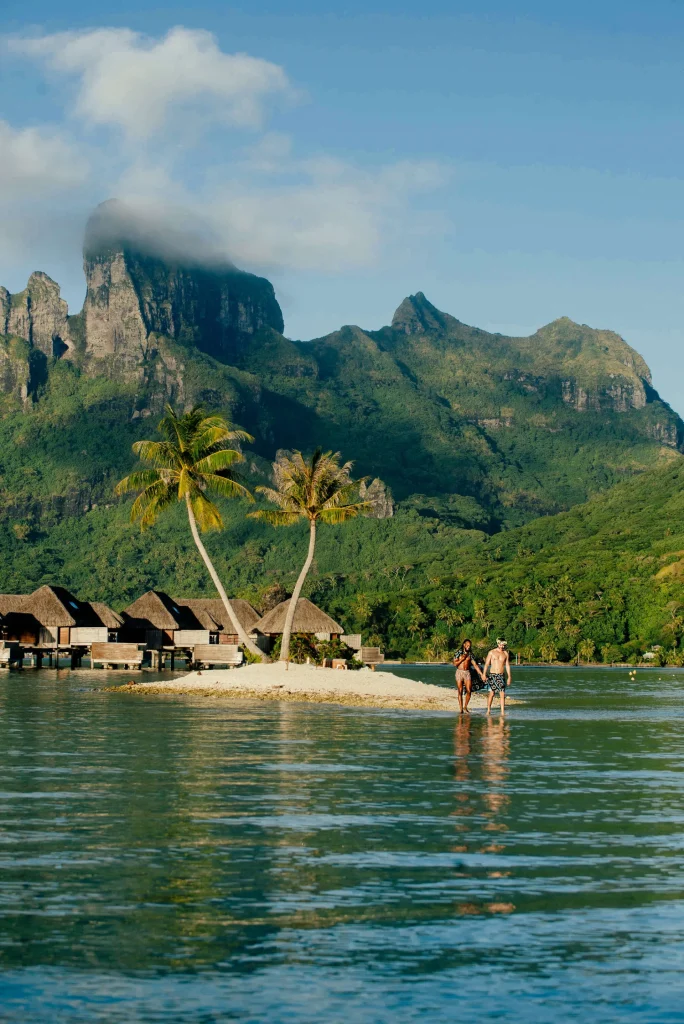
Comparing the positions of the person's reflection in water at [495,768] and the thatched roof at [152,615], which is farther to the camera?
the thatched roof at [152,615]

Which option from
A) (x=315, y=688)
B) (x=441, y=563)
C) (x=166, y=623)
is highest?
(x=441, y=563)

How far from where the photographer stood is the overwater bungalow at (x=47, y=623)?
7744 centimetres

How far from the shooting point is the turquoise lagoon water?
24.8 ft

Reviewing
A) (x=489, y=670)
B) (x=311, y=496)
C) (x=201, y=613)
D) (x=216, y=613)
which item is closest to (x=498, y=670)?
(x=489, y=670)

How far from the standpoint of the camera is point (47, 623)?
256 feet

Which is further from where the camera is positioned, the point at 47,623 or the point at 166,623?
the point at 166,623

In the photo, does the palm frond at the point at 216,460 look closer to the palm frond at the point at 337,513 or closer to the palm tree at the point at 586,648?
the palm frond at the point at 337,513

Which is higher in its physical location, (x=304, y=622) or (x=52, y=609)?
(x=52, y=609)

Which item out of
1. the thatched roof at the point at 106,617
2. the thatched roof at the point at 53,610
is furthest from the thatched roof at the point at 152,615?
the thatched roof at the point at 53,610

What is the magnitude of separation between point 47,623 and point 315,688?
130 ft

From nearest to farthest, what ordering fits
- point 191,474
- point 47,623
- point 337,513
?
1. point 337,513
2. point 191,474
3. point 47,623

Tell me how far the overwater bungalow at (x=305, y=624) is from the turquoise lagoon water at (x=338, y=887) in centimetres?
5395

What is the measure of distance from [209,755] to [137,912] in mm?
11726

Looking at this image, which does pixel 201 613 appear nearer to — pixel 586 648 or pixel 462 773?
pixel 586 648
